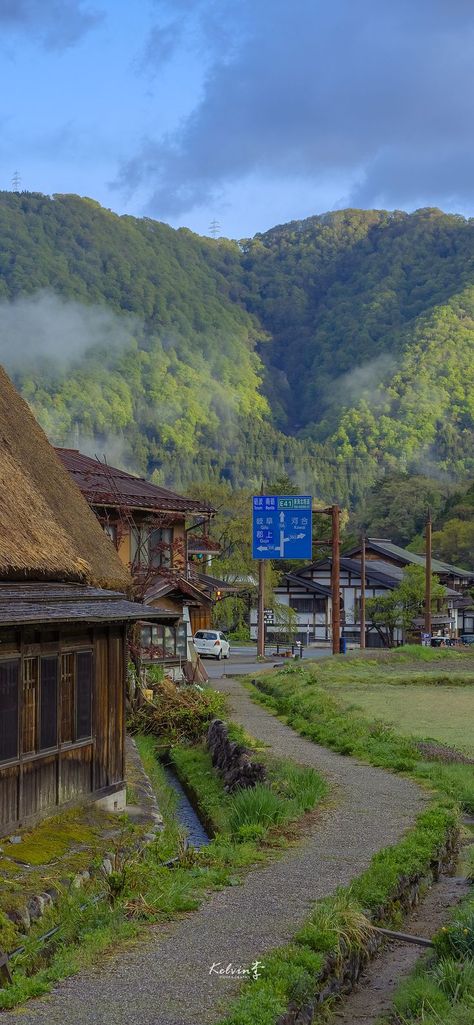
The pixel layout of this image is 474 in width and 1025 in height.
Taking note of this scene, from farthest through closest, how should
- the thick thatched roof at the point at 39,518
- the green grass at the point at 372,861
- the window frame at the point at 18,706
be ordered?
the thick thatched roof at the point at 39,518 < the window frame at the point at 18,706 < the green grass at the point at 372,861

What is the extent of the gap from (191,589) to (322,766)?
15659 millimetres

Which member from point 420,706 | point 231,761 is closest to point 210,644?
point 420,706

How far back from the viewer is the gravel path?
7.30 metres

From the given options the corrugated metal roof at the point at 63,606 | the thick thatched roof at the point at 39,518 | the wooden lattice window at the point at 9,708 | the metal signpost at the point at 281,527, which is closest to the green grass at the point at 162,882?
the wooden lattice window at the point at 9,708

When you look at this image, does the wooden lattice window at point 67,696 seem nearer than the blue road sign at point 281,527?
Yes

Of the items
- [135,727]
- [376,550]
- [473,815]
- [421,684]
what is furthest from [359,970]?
[376,550]

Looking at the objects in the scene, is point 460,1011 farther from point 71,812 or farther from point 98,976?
point 71,812

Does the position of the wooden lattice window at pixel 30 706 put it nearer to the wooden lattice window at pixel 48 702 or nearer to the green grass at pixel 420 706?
the wooden lattice window at pixel 48 702

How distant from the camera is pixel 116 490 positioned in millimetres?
29281

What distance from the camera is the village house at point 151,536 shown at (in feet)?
101

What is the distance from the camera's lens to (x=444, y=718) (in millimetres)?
27875

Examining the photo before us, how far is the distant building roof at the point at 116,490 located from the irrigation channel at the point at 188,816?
387 inches

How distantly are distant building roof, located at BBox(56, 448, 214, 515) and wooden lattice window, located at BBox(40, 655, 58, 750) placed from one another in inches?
624

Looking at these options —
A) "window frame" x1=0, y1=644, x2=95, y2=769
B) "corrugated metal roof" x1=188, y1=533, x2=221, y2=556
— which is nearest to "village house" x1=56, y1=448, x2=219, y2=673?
"corrugated metal roof" x1=188, y1=533, x2=221, y2=556
